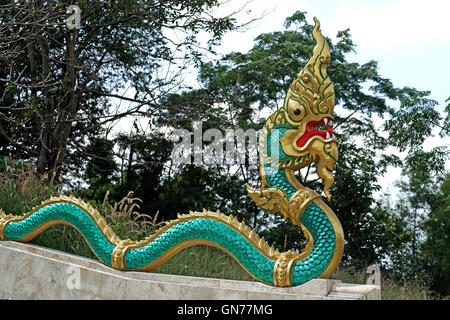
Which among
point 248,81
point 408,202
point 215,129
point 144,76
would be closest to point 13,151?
point 144,76

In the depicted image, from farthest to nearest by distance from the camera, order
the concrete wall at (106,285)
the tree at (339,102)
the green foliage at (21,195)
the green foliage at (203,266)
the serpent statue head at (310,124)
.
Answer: the tree at (339,102)
the green foliage at (21,195)
the green foliage at (203,266)
the serpent statue head at (310,124)
the concrete wall at (106,285)

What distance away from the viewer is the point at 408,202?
15.7m

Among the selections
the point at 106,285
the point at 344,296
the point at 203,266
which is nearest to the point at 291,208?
the point at 344,296

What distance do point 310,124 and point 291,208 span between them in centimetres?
78

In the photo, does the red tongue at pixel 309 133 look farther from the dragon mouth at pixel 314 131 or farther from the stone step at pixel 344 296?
the stone step at pixel 344 296

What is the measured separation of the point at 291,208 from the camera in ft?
14.1

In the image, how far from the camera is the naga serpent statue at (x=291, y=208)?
13.6ft

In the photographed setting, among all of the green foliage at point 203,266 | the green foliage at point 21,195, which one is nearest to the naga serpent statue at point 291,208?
the green foliage at point 203,266

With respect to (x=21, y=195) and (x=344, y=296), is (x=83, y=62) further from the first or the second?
(x=344, y=296)

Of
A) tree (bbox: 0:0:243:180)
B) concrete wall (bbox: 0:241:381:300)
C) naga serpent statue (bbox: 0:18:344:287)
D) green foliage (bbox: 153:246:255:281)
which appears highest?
tree (bbox: 0:0:243:180)

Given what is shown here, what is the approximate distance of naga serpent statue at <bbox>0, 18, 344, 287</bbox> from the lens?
4.13m

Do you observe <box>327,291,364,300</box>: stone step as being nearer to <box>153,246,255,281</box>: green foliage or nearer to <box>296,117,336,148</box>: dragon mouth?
<box>296,117,336,148</box>: dragon mouth

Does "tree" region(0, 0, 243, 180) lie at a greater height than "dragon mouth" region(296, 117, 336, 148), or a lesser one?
greater

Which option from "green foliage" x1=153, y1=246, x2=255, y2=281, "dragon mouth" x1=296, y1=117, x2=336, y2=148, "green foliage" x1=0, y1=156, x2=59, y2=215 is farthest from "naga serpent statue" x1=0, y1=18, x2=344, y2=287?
"green foliage" x1=0, y1=156, x2=59, y2=215
